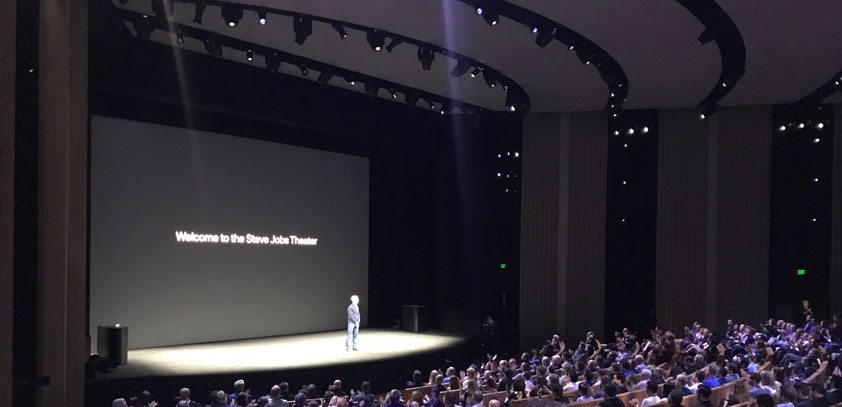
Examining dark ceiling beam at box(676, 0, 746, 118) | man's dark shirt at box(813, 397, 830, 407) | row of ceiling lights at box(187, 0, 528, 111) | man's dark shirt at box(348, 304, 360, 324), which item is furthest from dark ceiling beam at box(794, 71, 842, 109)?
man's dark shirt at box(348, 304, 360, 324)

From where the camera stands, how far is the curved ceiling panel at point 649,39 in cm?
917

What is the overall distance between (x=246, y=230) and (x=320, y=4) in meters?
5.61

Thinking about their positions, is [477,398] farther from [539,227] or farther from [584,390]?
[539,227]

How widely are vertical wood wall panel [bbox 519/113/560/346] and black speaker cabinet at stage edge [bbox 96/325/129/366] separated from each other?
7.92 metres

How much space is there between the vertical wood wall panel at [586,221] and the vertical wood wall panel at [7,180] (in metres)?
11.7

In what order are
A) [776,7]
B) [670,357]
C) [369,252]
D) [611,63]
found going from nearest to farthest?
[776,7] → [670,357] → [611,63] → [369,252]

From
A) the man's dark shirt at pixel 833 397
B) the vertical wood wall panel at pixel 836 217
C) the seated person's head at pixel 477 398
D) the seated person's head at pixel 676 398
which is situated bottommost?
the seated person's head at pixel 477 398

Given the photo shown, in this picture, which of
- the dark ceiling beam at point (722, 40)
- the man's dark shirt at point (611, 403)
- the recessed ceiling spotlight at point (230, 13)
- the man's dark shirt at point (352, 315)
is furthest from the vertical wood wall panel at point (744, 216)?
the man's dark shirt at point (611, 403)

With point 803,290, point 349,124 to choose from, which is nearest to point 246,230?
point 349,124

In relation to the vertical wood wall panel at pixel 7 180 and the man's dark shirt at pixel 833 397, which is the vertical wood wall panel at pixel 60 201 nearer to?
the vertical wood wall panel at pixel 7 180

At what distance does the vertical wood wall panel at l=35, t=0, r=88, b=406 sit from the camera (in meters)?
6.23

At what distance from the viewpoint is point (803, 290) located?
47.5 feet

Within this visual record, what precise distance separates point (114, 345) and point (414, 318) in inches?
276

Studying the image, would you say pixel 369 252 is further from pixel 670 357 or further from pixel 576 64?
pixel 670 357
